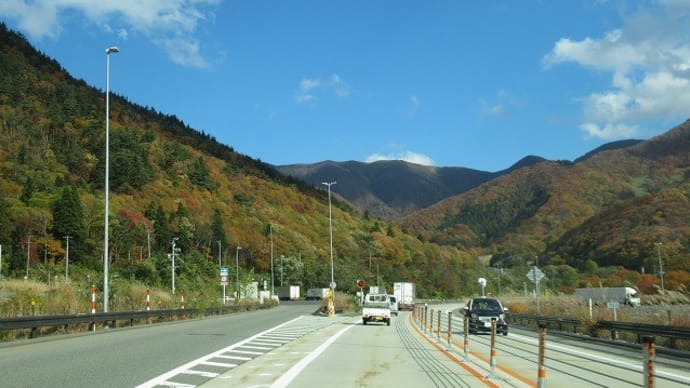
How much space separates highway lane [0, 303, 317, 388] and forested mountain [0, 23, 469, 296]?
55852mm

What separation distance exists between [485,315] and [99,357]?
61.1 ft

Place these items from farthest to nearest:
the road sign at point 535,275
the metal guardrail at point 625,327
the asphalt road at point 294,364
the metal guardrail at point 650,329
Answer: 1. the road sign at point 535,275
2. the metal guardrail at point 625,327
3. the metal guardrail at point 650,329
4. the asphalt road at point 294,364

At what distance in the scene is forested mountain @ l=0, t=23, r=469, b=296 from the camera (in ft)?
366

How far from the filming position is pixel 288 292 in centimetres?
12131

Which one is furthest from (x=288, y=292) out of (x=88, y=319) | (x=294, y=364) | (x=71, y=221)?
(x=294, y=364)

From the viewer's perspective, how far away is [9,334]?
20750 millimetres

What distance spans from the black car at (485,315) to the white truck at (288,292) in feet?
294

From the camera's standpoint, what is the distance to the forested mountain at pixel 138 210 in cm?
11150

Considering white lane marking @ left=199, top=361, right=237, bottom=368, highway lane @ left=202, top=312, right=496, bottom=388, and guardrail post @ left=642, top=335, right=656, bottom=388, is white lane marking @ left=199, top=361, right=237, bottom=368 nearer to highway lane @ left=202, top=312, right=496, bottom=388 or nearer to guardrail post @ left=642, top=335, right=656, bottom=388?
highway lane @ left=202, top=312, right=496, bottom=388

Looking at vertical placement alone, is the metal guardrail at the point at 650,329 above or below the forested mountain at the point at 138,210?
below

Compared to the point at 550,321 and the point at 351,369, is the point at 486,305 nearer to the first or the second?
the point at 550,321

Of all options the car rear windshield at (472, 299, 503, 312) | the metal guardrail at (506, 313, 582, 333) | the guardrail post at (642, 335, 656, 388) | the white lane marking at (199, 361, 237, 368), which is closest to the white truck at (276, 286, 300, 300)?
the metal guardrail at (506, 313, 582, 333)

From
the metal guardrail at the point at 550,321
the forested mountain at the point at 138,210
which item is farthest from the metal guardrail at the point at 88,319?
the forested mountain at the point at 138,210

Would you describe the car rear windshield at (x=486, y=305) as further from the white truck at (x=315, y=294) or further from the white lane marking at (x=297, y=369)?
the white truck at (x=315, y=294)
